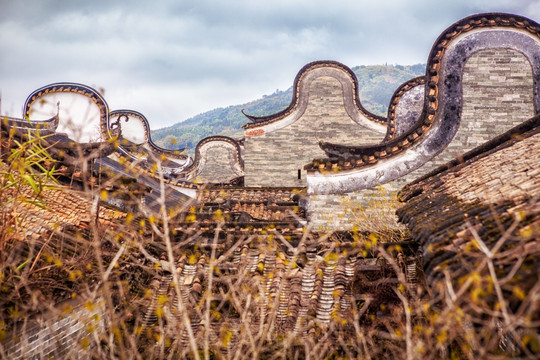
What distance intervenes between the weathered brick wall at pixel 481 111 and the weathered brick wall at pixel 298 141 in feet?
28.2

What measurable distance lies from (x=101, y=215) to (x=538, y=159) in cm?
554

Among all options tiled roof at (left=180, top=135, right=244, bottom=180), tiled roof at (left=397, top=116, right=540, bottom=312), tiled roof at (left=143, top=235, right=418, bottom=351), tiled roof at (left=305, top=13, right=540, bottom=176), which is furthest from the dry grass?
tiled roof at (left=180, top=135, right=244, bottom=180)

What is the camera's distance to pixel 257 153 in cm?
1814

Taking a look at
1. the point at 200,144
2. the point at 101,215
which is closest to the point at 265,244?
the point at 101,215

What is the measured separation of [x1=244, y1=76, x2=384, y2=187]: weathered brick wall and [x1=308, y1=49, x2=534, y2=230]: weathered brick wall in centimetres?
860

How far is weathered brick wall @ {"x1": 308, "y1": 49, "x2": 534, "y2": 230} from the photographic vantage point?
8.98 m

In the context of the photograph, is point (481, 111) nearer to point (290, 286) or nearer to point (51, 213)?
point (290, 286)

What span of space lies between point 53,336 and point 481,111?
847 centimetres

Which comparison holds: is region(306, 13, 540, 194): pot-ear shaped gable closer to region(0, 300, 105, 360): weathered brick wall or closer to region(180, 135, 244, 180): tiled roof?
region(0, 300, 105, 360): weathered brick wall

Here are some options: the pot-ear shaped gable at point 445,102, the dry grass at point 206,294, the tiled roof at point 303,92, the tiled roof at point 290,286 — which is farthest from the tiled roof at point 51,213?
the tiled roof at point 303,92

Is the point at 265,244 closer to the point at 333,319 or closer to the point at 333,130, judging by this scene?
the point at 333,319

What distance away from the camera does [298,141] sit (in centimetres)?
1817

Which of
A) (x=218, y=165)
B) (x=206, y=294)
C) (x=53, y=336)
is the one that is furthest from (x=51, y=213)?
(x=218, y=165)

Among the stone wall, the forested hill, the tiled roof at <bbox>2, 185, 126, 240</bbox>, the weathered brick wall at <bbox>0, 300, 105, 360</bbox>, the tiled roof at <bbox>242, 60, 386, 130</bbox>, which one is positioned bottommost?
the weathered brick wall at <bbox>0, 300, 105, 360</bbox>
